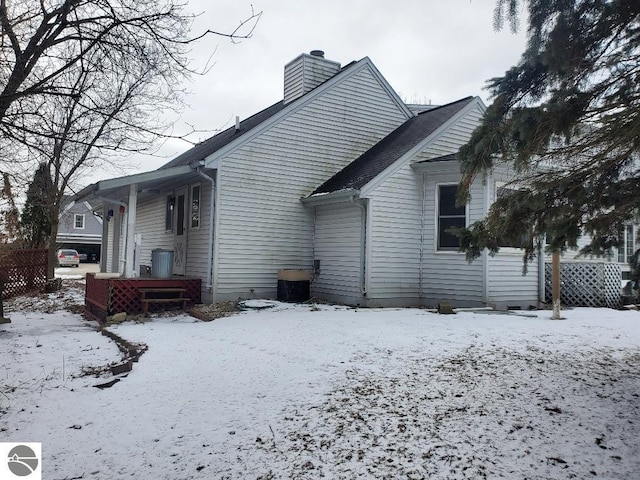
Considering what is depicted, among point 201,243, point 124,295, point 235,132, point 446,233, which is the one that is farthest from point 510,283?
point 235,132

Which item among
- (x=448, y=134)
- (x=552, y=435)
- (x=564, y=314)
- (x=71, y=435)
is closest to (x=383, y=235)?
(x=448, y=134)

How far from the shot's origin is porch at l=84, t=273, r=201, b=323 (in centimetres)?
958

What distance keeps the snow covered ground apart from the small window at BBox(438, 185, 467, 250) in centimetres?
381

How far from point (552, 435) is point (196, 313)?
750cm

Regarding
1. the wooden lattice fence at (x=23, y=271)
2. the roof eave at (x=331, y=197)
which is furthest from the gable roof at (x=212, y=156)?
the wooden lattice fence at (x=23, y=271)

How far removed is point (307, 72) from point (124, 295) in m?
8.80

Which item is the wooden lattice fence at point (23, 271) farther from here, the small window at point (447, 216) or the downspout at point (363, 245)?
the small window at point (447, 216)

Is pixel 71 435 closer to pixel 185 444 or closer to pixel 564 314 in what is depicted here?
pixel 185 444

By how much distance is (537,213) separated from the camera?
179 inches

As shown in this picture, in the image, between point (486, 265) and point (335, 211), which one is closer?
point (486, 265)

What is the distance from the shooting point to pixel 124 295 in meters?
9.74

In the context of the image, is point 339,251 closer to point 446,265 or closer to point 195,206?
point 446,265

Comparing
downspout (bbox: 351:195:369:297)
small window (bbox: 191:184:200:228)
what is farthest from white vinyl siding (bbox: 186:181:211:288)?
downspout (bbox: 351:195:369:297)

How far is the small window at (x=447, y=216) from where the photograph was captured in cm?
1095
